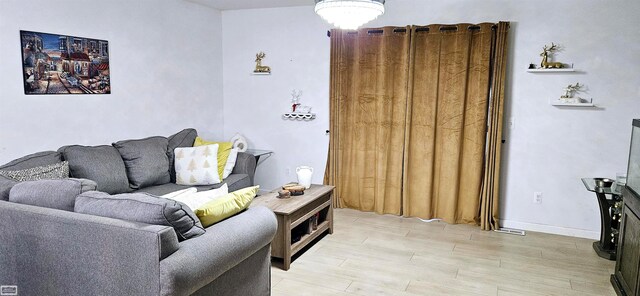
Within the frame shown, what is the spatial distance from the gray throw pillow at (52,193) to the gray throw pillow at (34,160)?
32.4 inches

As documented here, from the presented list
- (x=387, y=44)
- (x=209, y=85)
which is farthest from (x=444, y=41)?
(x=209, y=85)

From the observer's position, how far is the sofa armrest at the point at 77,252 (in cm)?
197

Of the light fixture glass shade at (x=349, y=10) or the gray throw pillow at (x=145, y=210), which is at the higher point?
the light fixture glass shade at (x=349, y=10)

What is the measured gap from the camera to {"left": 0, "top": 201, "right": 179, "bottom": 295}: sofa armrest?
1.97 meters

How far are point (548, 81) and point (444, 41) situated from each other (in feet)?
3.43

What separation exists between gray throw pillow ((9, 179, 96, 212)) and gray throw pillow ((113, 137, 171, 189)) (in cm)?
152

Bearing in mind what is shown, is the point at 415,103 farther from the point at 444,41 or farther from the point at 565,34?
the point at 565,34

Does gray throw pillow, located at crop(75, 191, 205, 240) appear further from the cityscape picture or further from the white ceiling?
the white ceiling

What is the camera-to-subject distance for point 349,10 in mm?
2576

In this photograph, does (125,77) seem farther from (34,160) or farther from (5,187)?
(5,187)

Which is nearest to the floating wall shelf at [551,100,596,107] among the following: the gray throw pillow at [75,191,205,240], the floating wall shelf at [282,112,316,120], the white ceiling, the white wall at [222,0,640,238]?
the white wall at [222,0,640,238]

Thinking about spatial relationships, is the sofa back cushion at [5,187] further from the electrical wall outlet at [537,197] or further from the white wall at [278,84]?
the electrical wall outlet at [537,197]

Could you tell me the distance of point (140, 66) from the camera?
4539mm

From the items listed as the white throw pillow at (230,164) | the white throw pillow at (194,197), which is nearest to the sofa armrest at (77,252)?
the white throw pillow at (194,197)
